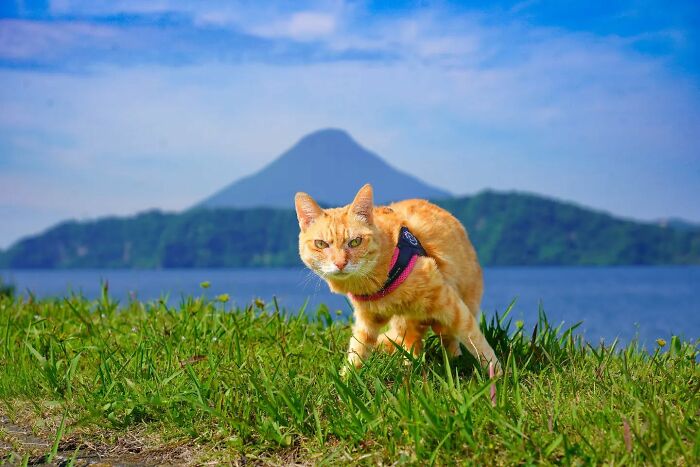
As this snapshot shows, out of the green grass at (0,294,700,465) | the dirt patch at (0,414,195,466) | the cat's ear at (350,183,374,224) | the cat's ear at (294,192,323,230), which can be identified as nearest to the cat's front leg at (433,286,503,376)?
the green grass at (0,294,700,465)

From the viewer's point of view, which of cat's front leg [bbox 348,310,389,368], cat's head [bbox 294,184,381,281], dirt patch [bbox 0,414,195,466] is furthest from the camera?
cat's front leg [bbox 348,310,389,368]

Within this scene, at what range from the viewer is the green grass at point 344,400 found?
322 cm

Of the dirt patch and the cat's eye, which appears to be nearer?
the dirt patch

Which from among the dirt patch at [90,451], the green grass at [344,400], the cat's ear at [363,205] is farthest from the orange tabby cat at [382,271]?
the dirt patch at [90,451]

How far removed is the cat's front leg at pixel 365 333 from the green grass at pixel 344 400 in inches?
5.2

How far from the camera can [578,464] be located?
9.86ft

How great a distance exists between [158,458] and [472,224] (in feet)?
273

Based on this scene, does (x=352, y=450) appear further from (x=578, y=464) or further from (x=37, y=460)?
(x=37, y=460)

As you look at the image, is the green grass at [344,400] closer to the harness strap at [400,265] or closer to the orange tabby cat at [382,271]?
the orange tabby cat at [382,271]

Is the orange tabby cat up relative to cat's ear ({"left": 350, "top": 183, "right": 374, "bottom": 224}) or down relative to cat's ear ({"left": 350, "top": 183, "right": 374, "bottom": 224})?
down

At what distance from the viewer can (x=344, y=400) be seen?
141 inches

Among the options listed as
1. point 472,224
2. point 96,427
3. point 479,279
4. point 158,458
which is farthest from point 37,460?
point 472,224

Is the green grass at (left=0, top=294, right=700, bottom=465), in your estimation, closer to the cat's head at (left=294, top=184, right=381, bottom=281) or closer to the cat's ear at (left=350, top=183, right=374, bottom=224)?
the cat's head at (left=294, top=184, right=381, bottom=281)

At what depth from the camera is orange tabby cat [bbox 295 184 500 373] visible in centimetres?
420
